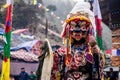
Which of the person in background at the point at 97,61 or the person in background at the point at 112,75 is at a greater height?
the person in background at the point at 97,61

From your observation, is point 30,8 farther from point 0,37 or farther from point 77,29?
point 77,29

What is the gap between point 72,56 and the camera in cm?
458

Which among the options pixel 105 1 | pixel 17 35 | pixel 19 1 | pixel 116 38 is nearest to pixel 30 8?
pixel 19 1

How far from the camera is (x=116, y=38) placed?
48.6 ft

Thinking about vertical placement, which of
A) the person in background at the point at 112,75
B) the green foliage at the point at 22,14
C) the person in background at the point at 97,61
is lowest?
the person in background at the point at 112,75

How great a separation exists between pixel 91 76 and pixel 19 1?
4058cm

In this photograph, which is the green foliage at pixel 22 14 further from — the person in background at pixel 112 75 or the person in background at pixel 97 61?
the person in background at pixel 97 61

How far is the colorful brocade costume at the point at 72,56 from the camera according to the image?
14.4ft

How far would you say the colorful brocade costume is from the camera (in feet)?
14.4

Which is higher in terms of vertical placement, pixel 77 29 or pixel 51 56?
pixel 77 29

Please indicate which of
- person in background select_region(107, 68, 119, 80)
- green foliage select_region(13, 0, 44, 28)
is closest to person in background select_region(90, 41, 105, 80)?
person in background select_region(107, 68, 119, 80)

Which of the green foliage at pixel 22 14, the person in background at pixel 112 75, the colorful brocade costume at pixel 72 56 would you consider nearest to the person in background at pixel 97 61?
the colorful brocade costume at pixel 72 56

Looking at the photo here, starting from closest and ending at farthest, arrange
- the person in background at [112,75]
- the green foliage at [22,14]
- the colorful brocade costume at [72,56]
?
the colorful brocade costume at [72,56], the person in background at [112,75], the green foliage at [22,14]

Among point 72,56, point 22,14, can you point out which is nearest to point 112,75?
point 72,56
